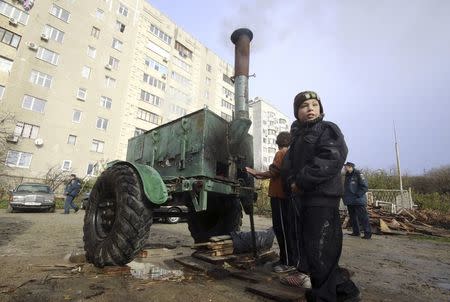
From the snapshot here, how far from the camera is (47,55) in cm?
2605

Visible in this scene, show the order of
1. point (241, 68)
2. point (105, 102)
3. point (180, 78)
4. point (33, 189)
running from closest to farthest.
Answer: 1. point (241, 68)
2. point (33, 189)
3. point (105, 102)
4. point (180, 78)

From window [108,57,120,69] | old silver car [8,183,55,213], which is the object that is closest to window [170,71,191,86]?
window [108,57,120,69]

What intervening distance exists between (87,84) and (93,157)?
7.59 metres

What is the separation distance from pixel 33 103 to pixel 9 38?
19.1 ft

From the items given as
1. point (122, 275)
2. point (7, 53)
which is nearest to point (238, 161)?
point (122, 275)

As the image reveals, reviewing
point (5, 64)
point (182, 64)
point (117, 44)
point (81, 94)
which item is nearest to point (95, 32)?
point (117, 44)

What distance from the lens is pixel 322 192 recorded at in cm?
239

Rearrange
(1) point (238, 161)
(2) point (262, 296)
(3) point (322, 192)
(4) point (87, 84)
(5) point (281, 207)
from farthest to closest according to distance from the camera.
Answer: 1. (4) point (87, 84)
2. (1) point (238, 161)
3. (5) point (281, 207)
4. (2) point (262, 296)
5. (3) point (322, 192)

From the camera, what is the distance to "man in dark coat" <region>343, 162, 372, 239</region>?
7887 mm

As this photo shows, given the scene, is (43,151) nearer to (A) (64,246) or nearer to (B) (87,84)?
(B) (87,84)

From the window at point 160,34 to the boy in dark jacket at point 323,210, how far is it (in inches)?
1503

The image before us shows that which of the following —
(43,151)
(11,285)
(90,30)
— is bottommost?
(11,285)

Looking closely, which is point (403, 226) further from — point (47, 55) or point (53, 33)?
point (53, 33)

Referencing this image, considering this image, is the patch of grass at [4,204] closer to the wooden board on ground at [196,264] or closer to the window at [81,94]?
the window at [81,94]
